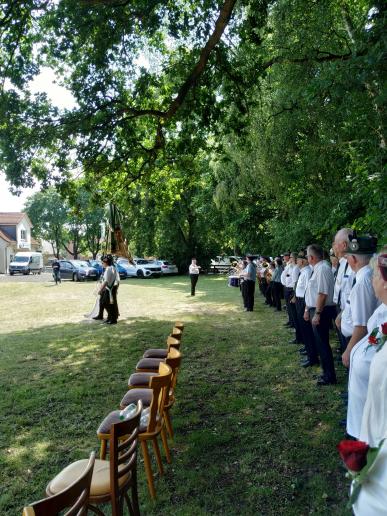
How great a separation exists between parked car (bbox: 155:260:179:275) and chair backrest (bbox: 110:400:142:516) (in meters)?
35.5

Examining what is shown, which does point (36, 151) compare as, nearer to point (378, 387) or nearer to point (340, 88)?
point (340, 88)

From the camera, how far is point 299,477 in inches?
166

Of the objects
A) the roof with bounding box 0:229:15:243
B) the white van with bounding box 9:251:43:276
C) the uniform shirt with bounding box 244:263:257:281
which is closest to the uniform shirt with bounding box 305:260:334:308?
the uniform shirt with bounding box 244:263:257:281

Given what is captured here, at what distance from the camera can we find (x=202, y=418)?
227 inches

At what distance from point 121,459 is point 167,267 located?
36.8 meters

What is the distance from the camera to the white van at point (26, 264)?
45.9 meters

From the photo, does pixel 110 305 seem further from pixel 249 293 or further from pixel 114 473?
pixel 114 473

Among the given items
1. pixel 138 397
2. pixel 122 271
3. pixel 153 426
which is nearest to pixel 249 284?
pixel 138 397

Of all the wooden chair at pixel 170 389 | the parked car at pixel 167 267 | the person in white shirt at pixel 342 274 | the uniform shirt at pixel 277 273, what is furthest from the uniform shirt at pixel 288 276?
the parked car at pixel 167 267

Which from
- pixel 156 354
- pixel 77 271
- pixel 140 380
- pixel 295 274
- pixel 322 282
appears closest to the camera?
pixel 140 380

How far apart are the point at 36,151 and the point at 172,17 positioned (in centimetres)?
398

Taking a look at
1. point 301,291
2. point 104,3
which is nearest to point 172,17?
point 104,3

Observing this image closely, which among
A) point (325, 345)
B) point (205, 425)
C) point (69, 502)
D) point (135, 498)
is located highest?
point (69, 502)

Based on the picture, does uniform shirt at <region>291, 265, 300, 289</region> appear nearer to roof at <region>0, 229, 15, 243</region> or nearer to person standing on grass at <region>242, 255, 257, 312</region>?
person standing on grass at <region>242, 255, 257, 312</region>
